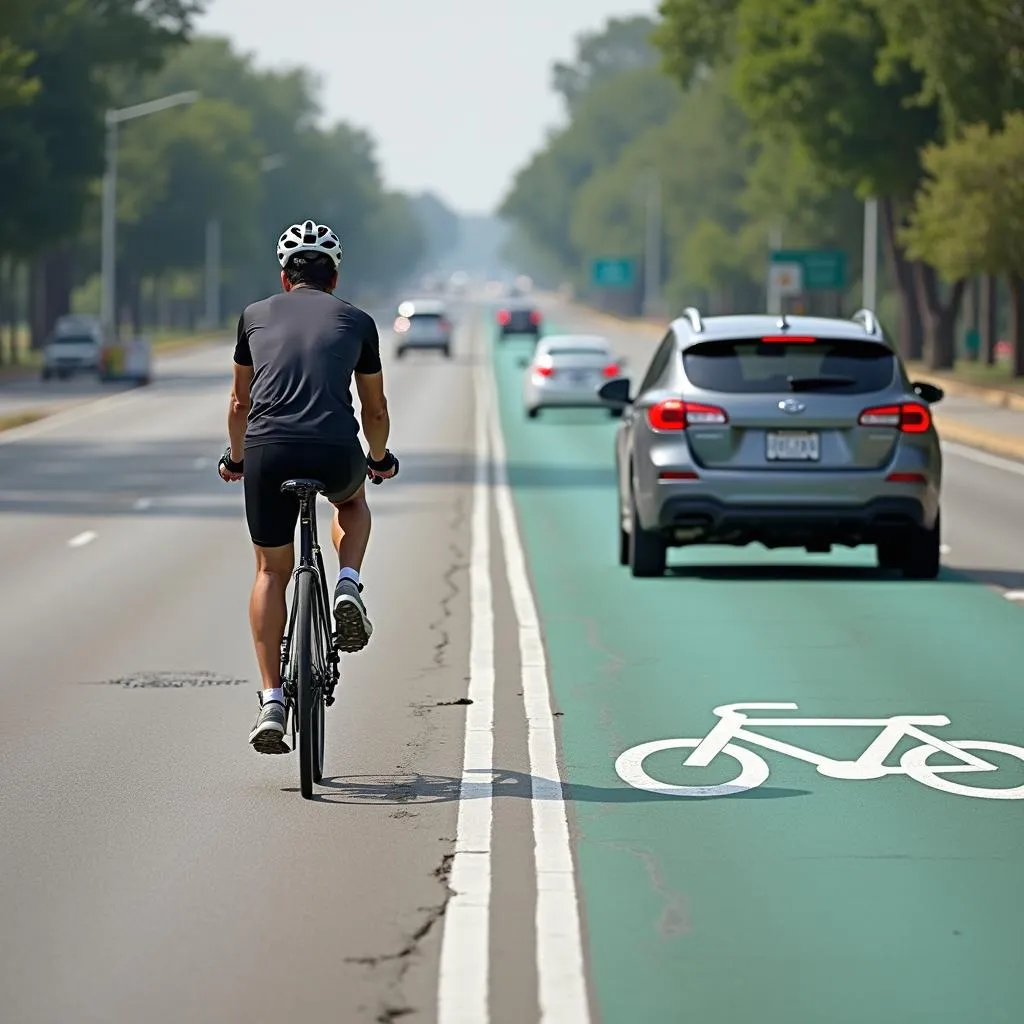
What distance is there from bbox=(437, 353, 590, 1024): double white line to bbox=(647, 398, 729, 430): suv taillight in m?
1.93

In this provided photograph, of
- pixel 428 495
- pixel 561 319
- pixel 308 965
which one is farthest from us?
pixel 561 319

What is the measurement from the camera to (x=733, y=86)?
6950cm

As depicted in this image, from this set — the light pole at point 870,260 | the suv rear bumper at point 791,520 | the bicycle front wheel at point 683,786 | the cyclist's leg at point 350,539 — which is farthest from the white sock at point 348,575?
the light pole at point 870,260

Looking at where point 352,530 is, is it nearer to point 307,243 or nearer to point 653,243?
point 307,243

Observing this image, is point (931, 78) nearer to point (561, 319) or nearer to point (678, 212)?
point (678, 212)

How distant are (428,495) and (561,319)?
13754 cm

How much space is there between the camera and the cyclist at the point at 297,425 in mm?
9898

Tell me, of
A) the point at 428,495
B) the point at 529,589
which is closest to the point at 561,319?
the point at 428,495

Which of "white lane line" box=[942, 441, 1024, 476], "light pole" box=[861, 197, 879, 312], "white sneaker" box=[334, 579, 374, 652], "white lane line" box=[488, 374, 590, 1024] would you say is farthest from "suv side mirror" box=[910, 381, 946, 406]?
"light pole" box=[861, 197, 879, 312]

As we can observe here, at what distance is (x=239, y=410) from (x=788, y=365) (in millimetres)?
8544

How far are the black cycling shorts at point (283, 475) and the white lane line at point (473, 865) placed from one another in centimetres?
114

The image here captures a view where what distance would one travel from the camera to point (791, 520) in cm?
1812

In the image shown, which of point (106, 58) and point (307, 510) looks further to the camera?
point (106, 58)

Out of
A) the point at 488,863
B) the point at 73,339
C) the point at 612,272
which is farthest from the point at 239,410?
the point at 612,272
